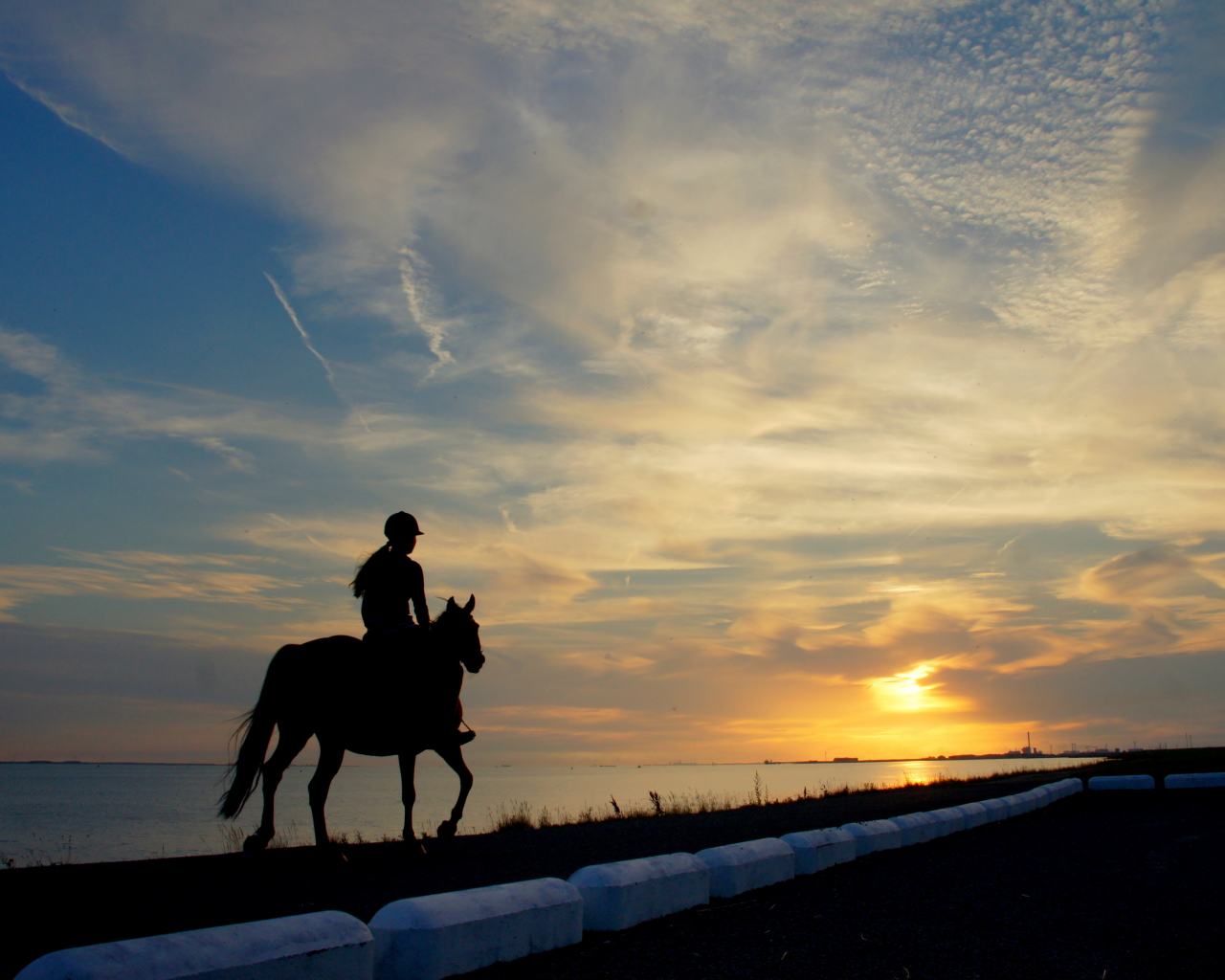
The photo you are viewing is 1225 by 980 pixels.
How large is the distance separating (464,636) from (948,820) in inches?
292

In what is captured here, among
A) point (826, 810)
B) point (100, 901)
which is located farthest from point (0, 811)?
point (100, 901)

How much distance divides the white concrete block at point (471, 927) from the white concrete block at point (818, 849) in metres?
3.76

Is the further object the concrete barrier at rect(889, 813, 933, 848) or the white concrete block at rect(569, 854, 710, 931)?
the concrete barrier at rect(889, 813, 933, 848)

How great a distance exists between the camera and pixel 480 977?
Answer: 4246 mm

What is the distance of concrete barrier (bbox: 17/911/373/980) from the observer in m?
2.89

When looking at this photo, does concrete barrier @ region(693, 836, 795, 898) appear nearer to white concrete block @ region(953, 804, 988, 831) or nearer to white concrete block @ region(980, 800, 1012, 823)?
white concrete block @ region(953, 804, 988, 831)

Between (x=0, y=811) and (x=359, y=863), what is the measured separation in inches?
3011

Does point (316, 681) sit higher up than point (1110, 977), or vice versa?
point (316, 681)

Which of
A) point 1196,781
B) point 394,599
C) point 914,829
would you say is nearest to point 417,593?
point 394,599

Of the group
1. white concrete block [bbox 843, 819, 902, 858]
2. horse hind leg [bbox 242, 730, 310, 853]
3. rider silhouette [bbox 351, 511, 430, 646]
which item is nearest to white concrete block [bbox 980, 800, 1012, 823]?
white concrete block [bbox 843, 819, 902, 858]

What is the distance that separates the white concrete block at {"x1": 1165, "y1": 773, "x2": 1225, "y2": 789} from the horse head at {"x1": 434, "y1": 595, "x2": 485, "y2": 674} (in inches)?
811

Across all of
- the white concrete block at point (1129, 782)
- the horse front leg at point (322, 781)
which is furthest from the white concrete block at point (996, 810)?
the horse front leg at point (322, 781)

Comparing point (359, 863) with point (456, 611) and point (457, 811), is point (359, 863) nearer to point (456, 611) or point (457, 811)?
point (457, 811)

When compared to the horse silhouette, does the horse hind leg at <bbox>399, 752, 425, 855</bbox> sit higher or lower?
lower
